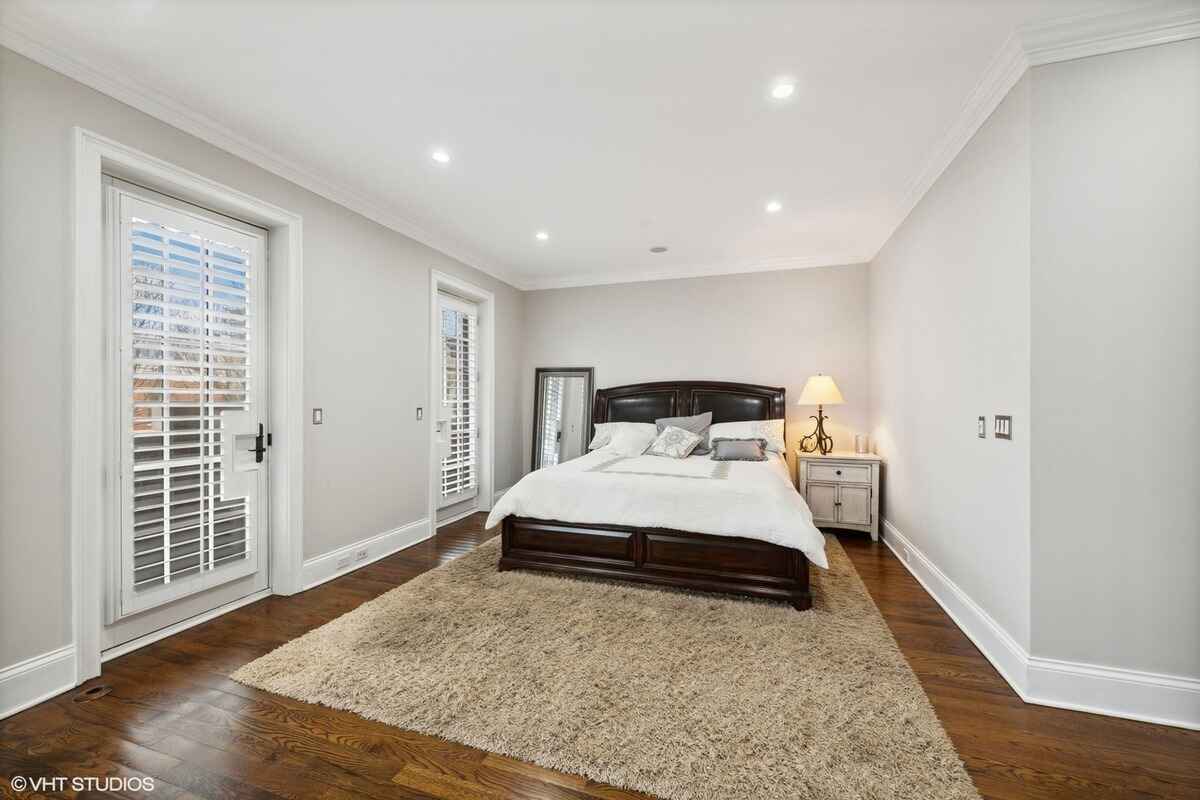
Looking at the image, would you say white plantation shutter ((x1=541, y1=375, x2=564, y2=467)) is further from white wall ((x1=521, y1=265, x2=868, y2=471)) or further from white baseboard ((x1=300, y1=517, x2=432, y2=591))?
white baseboard ((x1=300, y1=517, x2=432, y2=591))

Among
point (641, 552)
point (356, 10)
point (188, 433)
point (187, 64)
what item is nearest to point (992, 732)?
point (641, 552)

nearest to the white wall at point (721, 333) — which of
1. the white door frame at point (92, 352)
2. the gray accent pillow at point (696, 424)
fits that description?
the gray accent pillow at point (696, 424)

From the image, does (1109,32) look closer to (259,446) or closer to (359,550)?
(259,446)

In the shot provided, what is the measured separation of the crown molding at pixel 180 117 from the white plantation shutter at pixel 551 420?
225cm

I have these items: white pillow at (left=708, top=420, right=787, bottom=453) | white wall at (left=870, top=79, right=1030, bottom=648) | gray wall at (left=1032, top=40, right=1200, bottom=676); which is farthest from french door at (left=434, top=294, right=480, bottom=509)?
gray wall at (left=1032, top=40, right=1200, bottom=676)

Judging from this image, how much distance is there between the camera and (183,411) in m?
2.54

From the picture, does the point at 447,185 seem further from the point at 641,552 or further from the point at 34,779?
the point at 34,779

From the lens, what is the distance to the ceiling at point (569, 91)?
1846 millimetres

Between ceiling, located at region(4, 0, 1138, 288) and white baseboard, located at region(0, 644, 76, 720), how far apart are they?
2484 millimetres

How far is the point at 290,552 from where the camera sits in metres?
3.01

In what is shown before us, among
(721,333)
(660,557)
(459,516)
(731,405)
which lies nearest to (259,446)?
(459,516)

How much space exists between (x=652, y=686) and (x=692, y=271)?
13.8 feet

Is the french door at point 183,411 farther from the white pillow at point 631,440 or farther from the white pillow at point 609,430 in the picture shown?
the white pillow at point 609,430

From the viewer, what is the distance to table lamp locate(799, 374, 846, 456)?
175 inches
